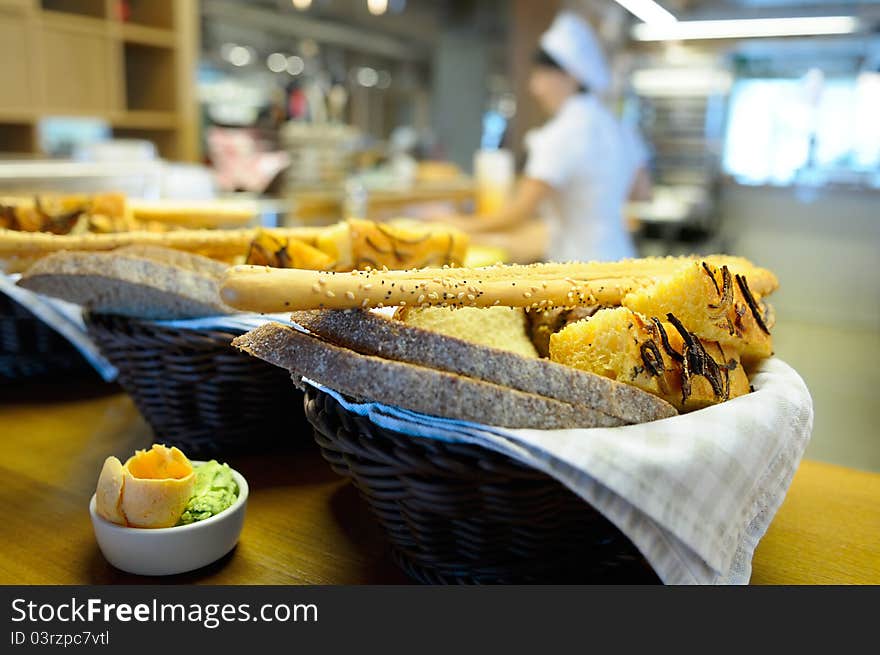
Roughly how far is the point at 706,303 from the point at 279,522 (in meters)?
0.56

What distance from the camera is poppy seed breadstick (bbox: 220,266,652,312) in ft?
2.20

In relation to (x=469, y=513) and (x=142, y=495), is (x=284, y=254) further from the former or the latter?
(x=469, y=513)

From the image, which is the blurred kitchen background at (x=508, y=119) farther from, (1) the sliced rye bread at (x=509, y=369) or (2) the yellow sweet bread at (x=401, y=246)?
(1) the sliced rye bread at (x=509, y=369)

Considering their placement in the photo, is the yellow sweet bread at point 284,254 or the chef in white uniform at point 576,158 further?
the chef in white uniform at point 576,158

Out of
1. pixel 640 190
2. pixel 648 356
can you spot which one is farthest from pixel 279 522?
pixel 640 190

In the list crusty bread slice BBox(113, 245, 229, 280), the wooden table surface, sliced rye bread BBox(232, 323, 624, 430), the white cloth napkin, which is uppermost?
crusty bread slice BBox(113, 245, 229, 280)

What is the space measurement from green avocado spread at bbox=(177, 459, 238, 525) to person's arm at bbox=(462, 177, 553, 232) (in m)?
2.43

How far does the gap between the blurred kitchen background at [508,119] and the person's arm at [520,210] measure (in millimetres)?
100

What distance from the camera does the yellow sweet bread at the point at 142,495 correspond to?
715 mm

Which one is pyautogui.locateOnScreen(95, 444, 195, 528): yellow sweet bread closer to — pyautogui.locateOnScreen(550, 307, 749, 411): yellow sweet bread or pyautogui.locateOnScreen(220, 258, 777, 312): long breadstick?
pyautogui.locateOnScreen(220, 258, 777, 312): long breadstick

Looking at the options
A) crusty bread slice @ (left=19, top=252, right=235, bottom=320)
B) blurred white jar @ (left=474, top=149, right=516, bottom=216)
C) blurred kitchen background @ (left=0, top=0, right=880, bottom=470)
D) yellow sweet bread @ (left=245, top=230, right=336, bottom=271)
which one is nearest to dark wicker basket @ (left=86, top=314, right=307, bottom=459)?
crusty bread slice @ (left=19, top=252, right=235, bottom=320)

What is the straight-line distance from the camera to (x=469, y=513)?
2.19 ft

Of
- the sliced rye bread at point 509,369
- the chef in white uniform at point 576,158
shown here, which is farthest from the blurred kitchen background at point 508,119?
the sliced rye bread at point 509,369
